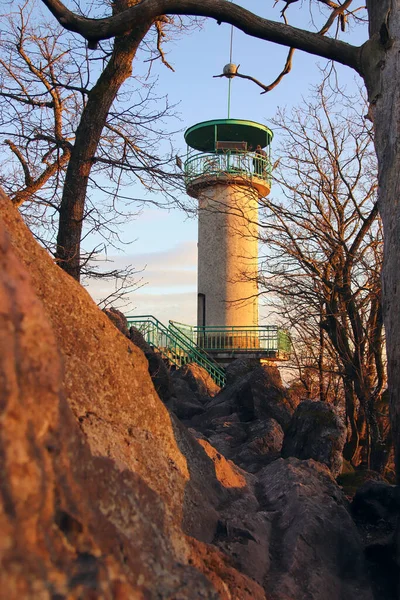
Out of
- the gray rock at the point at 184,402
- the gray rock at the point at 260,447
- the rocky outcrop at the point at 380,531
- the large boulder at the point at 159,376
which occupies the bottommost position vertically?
the rocky outcrop at the point at 380,531

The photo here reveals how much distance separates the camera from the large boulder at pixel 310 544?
3.15 metres

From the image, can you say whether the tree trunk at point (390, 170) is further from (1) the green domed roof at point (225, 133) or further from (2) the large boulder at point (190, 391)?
(1) the green domed roof at point (225, 133)

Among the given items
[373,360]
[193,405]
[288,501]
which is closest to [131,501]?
[288,501]

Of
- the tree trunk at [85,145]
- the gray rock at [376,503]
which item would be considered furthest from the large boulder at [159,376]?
the gray rock at [376,503]

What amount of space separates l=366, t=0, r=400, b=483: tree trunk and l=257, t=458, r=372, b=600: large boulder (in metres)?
0.57

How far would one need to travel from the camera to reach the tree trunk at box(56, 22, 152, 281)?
280 inches

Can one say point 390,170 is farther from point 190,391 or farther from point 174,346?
point 174,346

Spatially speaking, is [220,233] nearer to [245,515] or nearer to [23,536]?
[245,515]

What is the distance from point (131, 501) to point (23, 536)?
74 cm

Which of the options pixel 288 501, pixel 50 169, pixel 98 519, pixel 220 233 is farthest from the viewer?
pixel 220 233

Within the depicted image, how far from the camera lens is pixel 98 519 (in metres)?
1.64

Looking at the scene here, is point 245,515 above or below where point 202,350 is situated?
below

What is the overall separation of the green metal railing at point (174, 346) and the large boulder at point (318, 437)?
11.7 meters

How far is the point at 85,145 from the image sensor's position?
7250 mm
